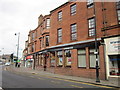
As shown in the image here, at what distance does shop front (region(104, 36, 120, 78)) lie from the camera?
13375mm

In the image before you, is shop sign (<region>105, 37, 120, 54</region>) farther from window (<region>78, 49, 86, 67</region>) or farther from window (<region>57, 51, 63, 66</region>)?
window (<region>57, 51, 63, 66</region>)

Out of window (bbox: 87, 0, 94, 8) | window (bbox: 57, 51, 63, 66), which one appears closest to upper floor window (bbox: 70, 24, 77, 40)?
window (bbox: 87, 0, 94, 8)

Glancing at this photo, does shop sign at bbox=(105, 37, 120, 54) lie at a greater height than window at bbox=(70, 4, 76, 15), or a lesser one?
lesser

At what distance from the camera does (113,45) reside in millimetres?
13664

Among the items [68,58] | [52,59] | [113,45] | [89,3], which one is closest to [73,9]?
[89,3]

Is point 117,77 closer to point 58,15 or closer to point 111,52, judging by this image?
point 111,52

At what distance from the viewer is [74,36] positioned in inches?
760

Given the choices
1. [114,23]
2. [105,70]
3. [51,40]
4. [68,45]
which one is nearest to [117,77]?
[105,70]

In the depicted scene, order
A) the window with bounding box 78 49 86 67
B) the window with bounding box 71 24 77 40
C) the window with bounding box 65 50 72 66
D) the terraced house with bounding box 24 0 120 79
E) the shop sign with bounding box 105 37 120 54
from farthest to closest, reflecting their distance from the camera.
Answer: the window with bounding box 65 50 72 66 → the window with bounding box 71 24 77 40 → the window with bounding box 78 49 86 67 → the terraced house with bounding box 24 0 120 79 → the shop sign with bounding box 105 37 120 54

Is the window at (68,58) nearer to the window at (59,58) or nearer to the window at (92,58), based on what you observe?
the window at (59,58)

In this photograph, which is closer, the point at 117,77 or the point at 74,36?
the point at 117,77

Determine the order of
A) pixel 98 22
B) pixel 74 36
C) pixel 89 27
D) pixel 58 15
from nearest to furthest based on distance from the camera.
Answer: pixel 98 22, pixel 89 27, pixel 74 36, pixel 58 15

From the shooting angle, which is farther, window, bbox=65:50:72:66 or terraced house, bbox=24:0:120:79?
window, bbox=65:50:72:66

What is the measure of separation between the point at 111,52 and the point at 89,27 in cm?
513
